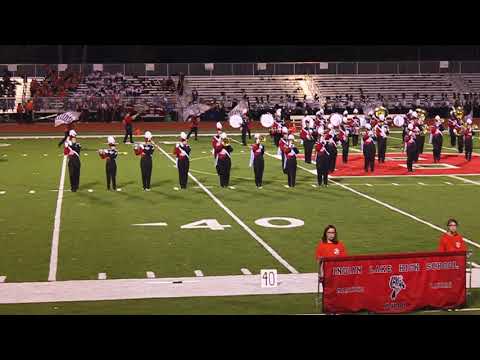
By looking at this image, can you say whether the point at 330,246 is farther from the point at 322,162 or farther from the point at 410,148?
the point at 410,148

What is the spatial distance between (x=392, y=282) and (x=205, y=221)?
7442 millimetres

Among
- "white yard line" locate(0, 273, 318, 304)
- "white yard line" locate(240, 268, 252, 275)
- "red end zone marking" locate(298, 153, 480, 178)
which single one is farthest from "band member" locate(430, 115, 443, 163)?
"white yard line" locate(0, 273, 318, 304)

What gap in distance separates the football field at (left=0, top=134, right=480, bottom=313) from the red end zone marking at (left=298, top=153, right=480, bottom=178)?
712 millimetres

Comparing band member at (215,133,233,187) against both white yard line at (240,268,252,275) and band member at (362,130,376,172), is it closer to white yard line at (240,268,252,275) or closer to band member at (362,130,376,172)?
band member at (362,130,376,172)

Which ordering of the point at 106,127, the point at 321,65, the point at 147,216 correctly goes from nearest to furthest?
the point at 147,216 < the point at 106,127 < the point at 321,65

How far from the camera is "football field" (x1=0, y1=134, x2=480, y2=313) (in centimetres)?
1365

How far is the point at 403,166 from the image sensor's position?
27.1 meters

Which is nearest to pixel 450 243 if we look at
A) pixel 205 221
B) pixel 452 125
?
pixel 205 221

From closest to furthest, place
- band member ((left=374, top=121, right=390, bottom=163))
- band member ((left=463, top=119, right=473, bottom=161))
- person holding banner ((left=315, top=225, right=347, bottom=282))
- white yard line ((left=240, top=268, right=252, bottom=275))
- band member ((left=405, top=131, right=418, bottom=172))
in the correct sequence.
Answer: person holding banner ((left=315, top=225, right=347, bottom=282)), white yard line ((left=240, top=268, right=252, bottom=275)), band member ((left=405, top=131, right=418, bottom=172)), band member ((left=374, top=121, right=390, bottom=163)), band member ((left=463, top=119, right=473, bottom=161))
